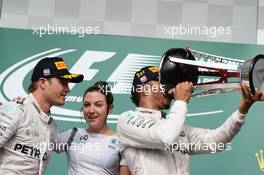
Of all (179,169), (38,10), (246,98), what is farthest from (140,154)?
(38,10)

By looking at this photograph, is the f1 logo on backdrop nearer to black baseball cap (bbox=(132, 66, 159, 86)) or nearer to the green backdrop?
the green backdrop

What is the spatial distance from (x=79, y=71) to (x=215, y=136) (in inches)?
46.2

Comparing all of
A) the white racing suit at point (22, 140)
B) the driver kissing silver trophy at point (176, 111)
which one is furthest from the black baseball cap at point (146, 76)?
the white racing suit at point (22, 140)

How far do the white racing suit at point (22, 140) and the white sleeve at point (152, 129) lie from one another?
1.15 ft

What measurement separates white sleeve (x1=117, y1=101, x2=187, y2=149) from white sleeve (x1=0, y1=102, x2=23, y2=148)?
0.40 metres

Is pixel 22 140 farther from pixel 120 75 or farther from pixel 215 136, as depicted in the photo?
pixel 120 75

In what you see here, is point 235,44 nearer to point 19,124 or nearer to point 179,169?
point 179,169

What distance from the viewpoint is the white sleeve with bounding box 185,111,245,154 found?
1.67m

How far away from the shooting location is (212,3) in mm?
2852

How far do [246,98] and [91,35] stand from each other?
4.50ft

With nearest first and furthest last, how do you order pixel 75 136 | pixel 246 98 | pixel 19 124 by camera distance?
pixel 246 98
pixel 19 124
pixel 75 136

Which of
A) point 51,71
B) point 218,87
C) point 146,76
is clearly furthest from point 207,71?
point 51,71

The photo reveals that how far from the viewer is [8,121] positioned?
1717mm

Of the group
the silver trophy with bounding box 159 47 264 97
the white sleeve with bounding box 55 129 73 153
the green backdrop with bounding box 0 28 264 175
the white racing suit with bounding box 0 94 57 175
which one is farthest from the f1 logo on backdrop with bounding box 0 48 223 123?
the silver trophy with bounding box 159 47 264 97
